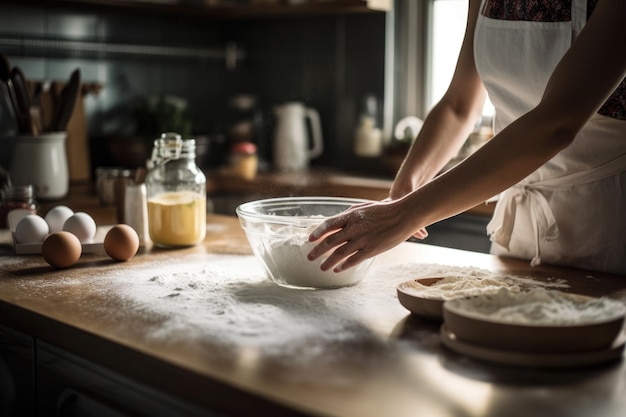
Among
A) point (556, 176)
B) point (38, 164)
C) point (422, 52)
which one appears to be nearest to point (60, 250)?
point (556, 176)

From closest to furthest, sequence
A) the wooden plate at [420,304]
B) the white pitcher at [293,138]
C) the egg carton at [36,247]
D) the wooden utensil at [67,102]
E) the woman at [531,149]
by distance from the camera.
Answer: the wooden plate at [420,304] < the woman at [531,149] < the egg carton at [36,247] < the wooden utensil at [67,102] < the white pitcher at [293,138]

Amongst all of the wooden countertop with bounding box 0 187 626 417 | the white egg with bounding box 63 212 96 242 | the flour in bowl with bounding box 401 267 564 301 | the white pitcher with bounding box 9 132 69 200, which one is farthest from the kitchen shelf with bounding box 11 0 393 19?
the flour in bowl with bounding box 401 267 564 301

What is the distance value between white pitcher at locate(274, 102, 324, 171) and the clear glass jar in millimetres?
1604

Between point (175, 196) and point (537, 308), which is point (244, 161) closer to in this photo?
point (175, 196)

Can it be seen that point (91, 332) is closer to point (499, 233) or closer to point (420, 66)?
point (499, 233)

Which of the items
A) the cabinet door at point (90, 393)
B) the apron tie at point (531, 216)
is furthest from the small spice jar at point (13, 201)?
the apron tie at point (531, 216)

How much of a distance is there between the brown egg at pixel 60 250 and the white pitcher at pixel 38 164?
1073 millimetres

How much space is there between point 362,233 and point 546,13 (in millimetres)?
607

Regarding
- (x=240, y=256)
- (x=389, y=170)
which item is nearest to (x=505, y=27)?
(x=240, y=256)

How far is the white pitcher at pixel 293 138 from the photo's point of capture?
3.21 m

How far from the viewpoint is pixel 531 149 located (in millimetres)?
1139

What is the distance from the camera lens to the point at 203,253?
5.03 ft

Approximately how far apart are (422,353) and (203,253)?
0.71 metres

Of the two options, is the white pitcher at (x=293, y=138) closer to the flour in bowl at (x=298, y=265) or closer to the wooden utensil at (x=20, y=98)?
the wooden utensil at (x=20, y=98)
